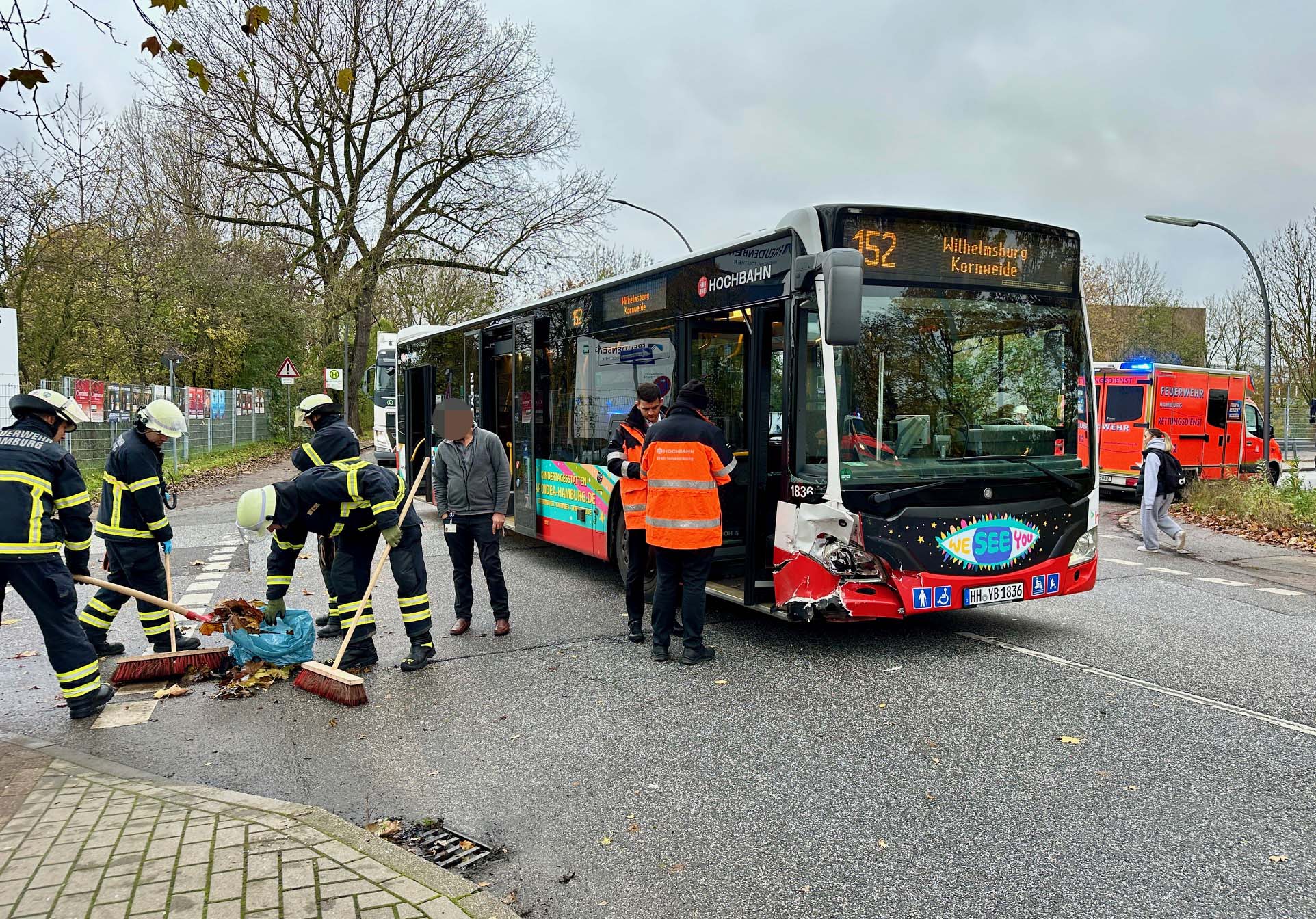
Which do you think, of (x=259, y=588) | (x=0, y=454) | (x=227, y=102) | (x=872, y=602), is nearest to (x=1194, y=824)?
(x=872, y=602)

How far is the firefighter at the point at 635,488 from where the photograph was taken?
686 cm

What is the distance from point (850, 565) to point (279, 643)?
355 centimetres

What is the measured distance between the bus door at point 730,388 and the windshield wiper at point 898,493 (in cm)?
108

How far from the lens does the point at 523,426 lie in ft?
34.2

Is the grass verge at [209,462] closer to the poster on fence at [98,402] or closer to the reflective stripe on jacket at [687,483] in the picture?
the poster on fence at [98,402]

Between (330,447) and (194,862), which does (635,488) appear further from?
(194,862)

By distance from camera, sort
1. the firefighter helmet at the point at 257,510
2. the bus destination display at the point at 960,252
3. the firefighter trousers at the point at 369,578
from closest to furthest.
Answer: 1. the firefighter helmet at the point at 257,510
2. the bus destination display at the point at 960,252
3. the firefighter trousers at the point at 369,578

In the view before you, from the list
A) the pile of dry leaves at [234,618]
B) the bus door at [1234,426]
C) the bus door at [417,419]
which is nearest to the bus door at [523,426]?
the bus door at [417,419]

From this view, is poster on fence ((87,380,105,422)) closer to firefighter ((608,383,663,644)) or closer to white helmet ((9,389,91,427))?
white helmet ((9,389,91,427))

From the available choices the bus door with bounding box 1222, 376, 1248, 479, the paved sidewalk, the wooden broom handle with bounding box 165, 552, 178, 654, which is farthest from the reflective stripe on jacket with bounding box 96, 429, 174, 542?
the bus door with bounding box 1222, 376, 1248, 479

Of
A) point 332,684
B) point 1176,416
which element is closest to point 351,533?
point 332,684

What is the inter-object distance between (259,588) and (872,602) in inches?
224

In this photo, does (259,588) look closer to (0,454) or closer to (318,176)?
(0,454)

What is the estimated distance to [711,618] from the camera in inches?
302
